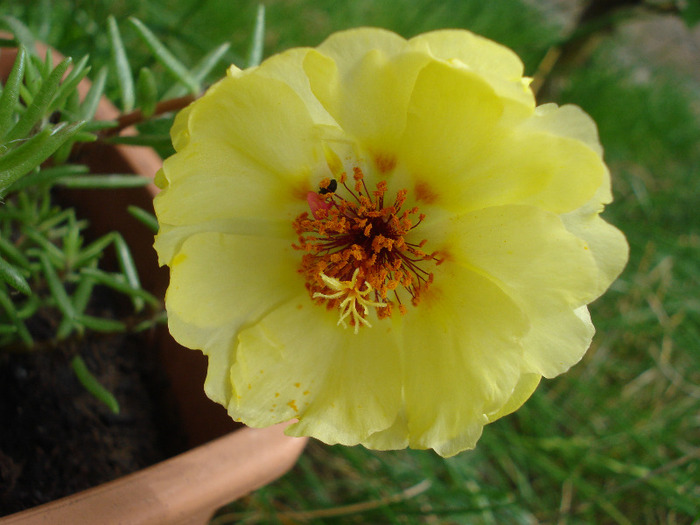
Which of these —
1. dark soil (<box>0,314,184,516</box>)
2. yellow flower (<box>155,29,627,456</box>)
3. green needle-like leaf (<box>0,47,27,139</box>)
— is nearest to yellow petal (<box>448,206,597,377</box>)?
yellow flower (<box>155,29,627,456</box>)

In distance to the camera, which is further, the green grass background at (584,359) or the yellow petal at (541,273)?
the green grass background at (584,359)

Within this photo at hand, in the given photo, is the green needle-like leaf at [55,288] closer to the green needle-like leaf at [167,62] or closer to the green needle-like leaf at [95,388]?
the green needle-like leaf at [95,388]

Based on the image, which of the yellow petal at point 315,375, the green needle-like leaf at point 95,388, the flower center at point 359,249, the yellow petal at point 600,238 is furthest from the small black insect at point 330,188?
the green needle-like leaf at point 95,388

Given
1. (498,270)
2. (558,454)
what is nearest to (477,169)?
(498,270)

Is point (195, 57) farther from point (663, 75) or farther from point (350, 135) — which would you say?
point (663, 75)

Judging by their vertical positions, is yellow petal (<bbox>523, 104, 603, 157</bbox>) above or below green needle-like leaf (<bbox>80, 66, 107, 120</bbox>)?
above

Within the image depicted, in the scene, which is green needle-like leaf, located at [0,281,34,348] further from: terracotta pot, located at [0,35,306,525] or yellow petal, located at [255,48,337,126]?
yellow petal, located at [255,48,337,126]

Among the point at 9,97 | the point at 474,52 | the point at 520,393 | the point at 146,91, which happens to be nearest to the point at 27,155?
the point at 9,97
